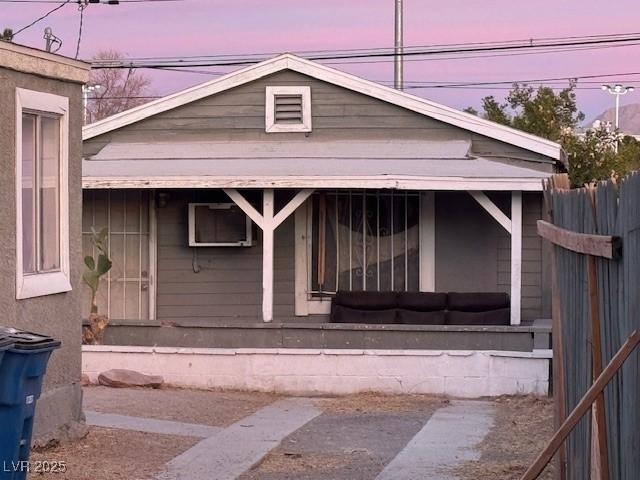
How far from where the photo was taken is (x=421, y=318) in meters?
14.6

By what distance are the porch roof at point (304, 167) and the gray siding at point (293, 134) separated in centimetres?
15

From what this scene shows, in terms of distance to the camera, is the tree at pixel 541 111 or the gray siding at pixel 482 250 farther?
the tree at pixel 541 111

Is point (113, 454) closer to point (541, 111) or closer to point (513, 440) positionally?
point (513, 440)

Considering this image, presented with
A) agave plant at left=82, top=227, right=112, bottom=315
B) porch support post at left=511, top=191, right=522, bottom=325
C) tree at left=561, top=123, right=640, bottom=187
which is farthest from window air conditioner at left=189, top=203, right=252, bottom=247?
tree at left=561, top=123, right=640, bottom=187

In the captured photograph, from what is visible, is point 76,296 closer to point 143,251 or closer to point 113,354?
point 113,354

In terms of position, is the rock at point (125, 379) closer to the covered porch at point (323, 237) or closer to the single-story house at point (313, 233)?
the single-story house at point (313, 233)

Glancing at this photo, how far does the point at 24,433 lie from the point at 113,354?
22.1 feet

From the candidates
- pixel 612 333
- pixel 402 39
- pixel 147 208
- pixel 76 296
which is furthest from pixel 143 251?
pixel 402 39

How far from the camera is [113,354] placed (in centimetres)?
1391

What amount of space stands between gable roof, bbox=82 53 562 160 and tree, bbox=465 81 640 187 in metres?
7.41

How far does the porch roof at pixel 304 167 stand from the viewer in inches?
533

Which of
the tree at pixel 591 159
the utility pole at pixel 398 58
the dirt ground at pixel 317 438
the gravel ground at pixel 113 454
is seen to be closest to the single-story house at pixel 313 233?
the dirt ground at pixel 317 438

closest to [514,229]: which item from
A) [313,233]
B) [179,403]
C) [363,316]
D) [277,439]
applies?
[363,316]

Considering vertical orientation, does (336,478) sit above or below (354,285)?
below
